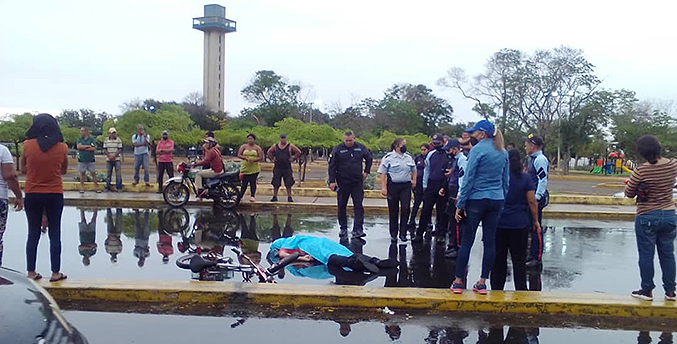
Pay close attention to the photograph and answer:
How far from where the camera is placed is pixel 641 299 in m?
5.76

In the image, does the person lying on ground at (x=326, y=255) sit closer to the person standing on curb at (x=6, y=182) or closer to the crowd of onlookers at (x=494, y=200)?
the crowd of onlookers at (x=494, y=200)

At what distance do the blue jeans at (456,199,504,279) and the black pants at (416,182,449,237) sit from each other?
3203 mm

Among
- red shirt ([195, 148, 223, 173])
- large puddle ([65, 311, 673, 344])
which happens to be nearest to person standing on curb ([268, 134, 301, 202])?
red shirt ([195, 148, 223, 173])

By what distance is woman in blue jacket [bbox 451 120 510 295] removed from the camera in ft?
19.0

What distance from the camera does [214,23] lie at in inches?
4377

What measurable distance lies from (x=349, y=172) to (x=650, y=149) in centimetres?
496

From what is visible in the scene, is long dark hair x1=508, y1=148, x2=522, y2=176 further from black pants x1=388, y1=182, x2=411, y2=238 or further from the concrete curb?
the concrete curb

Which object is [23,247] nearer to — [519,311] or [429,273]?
[429,273]

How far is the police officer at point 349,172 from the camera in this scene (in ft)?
31.2

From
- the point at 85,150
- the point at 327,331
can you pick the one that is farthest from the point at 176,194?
the point at 327,331

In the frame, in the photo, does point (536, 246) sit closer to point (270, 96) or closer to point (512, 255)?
point (512, 255)

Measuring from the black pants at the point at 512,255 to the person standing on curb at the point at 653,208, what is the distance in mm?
1155

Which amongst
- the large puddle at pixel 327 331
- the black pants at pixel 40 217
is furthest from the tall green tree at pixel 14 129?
the large puddle at pixel 327 331

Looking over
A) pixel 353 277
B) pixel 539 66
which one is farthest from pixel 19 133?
pixel 539 66
